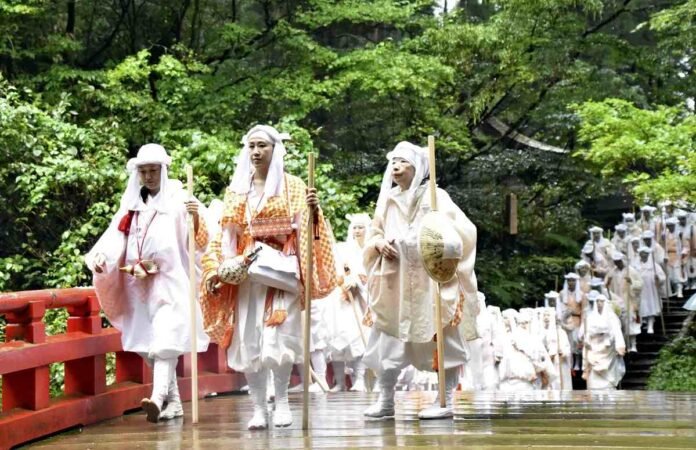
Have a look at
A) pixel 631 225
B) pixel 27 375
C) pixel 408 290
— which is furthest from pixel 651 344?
pixel 27 375

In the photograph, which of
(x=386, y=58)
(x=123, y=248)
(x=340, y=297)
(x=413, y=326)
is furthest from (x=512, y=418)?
(x=386, y=58)

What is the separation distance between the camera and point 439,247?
27.4ft

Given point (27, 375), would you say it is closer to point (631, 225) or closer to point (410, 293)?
point (410, 293)

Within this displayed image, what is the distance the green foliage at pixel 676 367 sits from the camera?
2042cm

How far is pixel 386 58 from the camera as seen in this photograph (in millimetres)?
21016

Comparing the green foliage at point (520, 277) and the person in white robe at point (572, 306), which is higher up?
the green foliage at point (520, 277)

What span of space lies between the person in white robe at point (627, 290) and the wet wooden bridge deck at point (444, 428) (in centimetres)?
1528

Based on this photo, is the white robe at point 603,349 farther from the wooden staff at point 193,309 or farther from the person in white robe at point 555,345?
the wooden staff at point 193,309

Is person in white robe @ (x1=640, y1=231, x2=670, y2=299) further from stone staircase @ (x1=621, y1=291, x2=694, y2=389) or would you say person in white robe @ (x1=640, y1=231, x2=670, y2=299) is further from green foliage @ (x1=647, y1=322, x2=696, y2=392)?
green foliage @ (x1=647, y1=322, x2=696, y2=392)

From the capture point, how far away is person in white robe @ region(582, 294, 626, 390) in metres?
22.2

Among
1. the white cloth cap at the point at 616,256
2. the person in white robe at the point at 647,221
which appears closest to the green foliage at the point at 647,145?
the white cloth cap at the point at 616,256

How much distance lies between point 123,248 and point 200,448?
251 centimetres

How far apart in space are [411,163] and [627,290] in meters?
18.6

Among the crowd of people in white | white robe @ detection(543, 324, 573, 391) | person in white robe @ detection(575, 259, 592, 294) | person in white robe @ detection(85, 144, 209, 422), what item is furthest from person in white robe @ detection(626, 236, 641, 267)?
person in white robe @ detection(85, 144, 209, 422)
